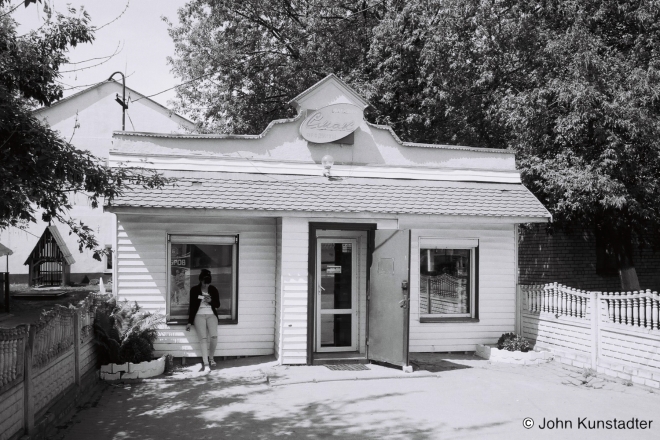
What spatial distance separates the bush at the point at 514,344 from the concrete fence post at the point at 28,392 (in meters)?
8.54

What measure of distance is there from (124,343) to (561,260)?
44.0ft

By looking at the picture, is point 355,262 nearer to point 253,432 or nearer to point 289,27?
point 253,432

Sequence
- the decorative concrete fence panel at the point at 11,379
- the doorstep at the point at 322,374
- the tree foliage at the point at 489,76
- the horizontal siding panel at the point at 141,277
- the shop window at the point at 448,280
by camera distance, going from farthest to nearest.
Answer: the tree foliage at the point at 489,76, the shop window at the point at 448,280, the horizontal siding panel at the point at 141,277, the doorstep at the point at 322,374, the decorative concrete fence panel at the point at 11,379

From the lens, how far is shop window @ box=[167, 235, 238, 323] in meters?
11.4

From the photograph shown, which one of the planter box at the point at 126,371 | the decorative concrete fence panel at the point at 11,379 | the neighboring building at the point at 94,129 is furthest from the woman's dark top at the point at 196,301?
the neighboring building at the point at 94,129

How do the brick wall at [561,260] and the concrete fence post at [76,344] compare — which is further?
the brick wall at [561,260]

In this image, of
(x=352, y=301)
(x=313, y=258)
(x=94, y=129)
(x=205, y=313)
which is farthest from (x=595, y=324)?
(x=94, y=129)

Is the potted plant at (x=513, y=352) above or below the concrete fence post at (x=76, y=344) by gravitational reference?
below

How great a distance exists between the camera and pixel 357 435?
716 cm

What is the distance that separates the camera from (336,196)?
11.6 m

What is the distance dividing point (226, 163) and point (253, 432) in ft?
19.3

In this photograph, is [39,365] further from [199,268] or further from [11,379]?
[199,268]

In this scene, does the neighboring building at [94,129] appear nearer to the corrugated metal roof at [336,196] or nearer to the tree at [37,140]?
the corrugated metal roof at [336,196]

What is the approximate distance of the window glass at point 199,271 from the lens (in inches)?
451
